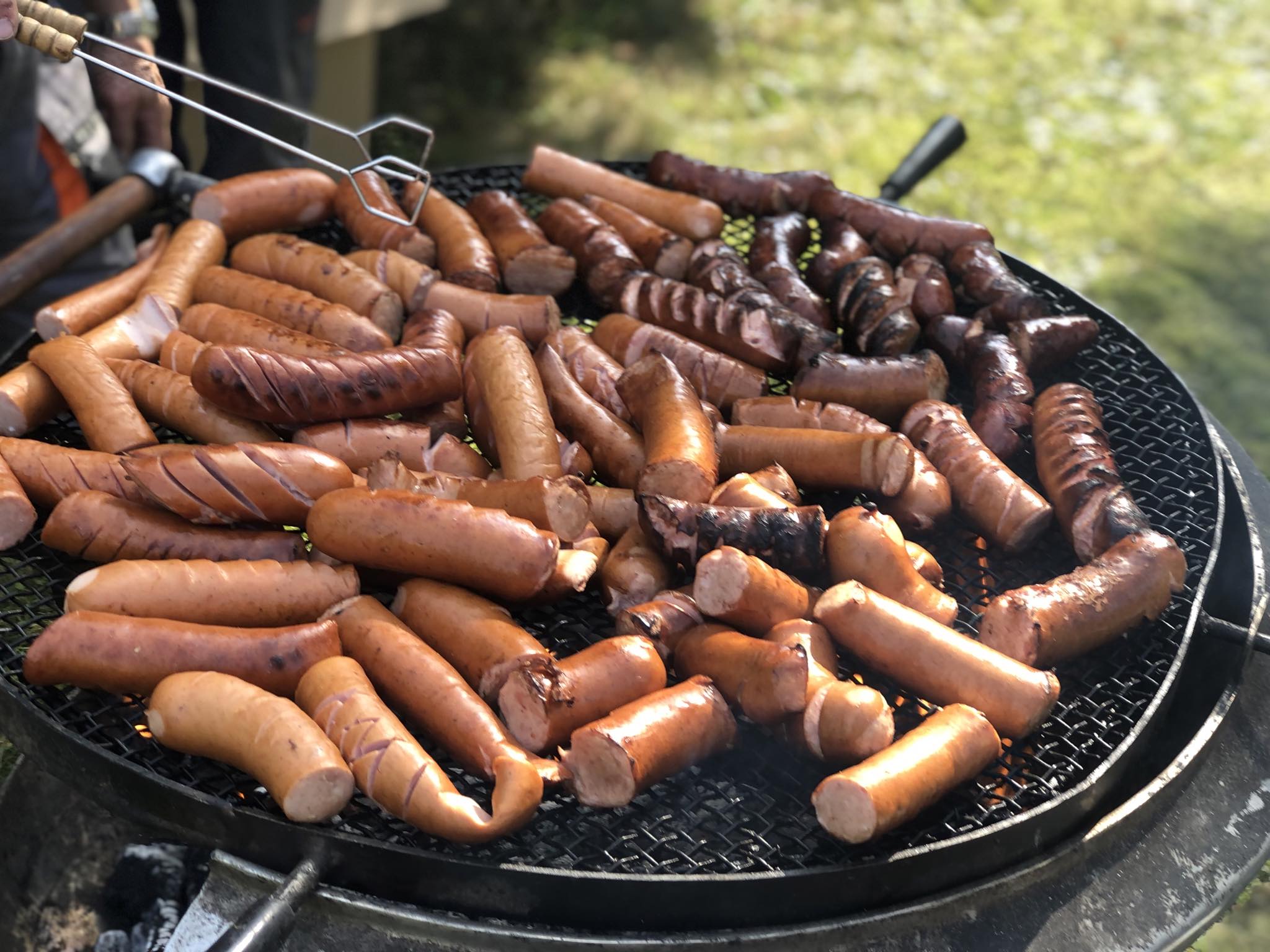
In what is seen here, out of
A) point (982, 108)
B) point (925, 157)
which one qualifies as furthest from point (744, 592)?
point (982, 108)

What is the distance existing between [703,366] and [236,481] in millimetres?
1208

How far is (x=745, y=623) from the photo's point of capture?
7.59 feet

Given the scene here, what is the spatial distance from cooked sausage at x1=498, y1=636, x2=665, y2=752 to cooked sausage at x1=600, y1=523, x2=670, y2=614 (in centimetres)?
21

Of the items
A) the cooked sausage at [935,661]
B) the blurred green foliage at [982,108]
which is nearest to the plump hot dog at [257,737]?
the cooked sausage at [935,661]

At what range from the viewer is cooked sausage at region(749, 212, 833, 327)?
3.23 m

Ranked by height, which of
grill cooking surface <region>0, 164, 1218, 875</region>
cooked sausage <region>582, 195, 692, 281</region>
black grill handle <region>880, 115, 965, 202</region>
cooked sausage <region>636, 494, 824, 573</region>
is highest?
black grill handle <region>880, 115, 965, 202</region>

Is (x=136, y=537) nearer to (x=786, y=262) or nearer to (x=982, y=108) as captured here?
(x=786, y=262)

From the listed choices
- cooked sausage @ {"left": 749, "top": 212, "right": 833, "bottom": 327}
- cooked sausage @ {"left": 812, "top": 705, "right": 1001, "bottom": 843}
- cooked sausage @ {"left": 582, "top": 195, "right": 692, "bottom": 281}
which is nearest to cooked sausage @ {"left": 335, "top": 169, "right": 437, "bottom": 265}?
cooked sausage @ {"left": 582, "top": 195, "right": 692, "bottom": 281}

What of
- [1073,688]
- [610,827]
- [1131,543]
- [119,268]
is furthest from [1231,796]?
[119,268]

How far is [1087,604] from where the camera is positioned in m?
2.33

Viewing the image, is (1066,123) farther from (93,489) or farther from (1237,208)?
(93,489)

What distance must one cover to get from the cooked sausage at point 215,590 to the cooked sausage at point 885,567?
1.04m

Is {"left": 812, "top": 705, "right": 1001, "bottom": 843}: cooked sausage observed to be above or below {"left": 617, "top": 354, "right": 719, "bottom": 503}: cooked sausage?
below

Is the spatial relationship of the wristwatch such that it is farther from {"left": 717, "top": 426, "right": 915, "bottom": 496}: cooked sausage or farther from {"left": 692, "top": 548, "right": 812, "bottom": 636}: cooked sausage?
{"left": 692, "top": 548, "right": 812, "bottom": 636}: cooked sausage
